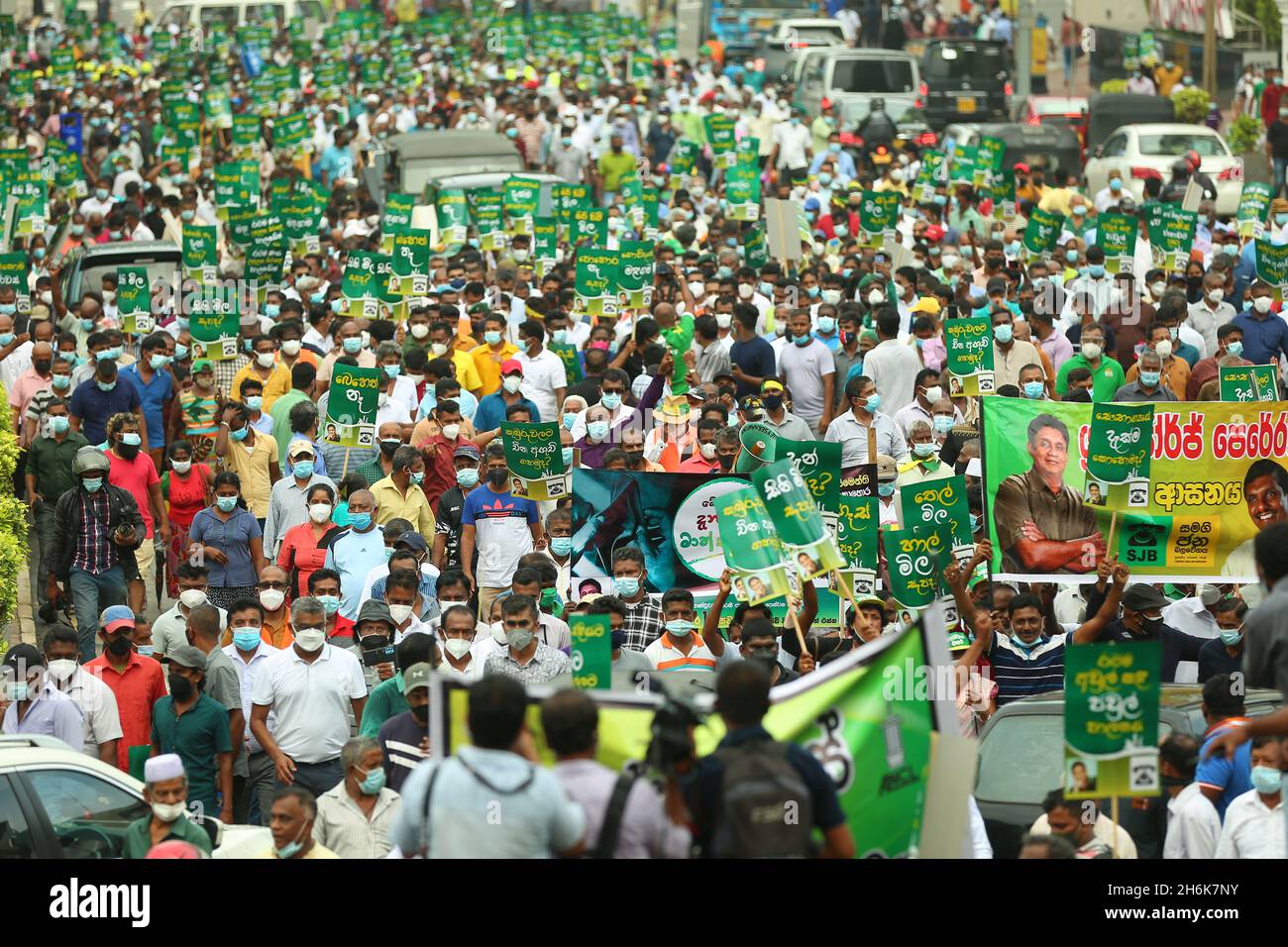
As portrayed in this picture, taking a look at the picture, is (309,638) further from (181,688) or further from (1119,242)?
(1119,242)

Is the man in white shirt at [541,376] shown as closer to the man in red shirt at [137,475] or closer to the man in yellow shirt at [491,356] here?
the man in yellow shirt at [491,356]

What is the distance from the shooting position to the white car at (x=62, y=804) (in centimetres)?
786

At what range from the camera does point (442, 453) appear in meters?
13.4

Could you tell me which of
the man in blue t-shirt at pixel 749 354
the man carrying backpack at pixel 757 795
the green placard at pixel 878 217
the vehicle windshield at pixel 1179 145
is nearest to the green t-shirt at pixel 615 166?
the vehicle windshield at pixel 1179 145

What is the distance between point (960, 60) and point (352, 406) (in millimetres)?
25629

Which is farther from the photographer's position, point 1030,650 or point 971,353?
point 971,353

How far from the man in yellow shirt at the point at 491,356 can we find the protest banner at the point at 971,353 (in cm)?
298

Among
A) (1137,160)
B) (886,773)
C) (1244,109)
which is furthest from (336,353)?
(1244,109)

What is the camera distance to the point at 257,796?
404 inches

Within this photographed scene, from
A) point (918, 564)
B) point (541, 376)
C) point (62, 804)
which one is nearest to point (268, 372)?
point (541, 376)

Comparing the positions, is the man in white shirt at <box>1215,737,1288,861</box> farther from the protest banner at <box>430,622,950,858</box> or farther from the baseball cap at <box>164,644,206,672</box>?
the baseball cap at <box>164,644,206,672</box>

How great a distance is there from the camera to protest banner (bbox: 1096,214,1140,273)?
62.3 feet

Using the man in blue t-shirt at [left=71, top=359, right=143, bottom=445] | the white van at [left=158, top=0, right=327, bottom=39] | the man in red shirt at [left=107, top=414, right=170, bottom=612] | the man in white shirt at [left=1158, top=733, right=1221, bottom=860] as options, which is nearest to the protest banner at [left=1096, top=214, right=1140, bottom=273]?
Answer: the man in blue t-shirt at [left=71, top=359, right=143, bottom=445]
